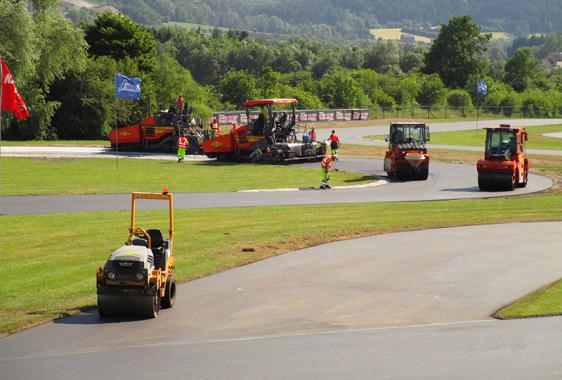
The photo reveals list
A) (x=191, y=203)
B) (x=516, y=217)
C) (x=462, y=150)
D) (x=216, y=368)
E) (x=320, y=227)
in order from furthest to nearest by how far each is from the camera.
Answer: (x=462, y=150) → (x=191, y=203) → (x=516, y=217) → (x=320, y=227) → (x=216, y=368)

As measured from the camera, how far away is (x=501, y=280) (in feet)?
66.9

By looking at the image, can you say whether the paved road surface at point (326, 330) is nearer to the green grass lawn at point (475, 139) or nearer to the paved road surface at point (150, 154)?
the paved road surface at point (150, 154)

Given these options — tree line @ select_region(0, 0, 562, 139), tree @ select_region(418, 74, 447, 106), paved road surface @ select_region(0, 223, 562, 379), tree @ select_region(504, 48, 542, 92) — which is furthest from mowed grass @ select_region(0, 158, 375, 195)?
tree @ select_region(504, 48, 542, 92)

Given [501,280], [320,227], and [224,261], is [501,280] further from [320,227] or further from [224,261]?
[320,227]

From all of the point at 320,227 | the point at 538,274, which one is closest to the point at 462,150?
the point at 320,227

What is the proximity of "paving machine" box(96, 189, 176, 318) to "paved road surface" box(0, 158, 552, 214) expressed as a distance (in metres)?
14.5

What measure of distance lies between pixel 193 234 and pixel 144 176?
1781 cm

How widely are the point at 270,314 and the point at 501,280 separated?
19.2 ft

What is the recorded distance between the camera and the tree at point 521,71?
516 ft

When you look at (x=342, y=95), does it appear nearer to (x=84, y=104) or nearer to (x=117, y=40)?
(x=117, y=40)

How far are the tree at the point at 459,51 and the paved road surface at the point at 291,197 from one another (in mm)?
103134

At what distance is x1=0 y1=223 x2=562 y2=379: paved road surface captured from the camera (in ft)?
45.6

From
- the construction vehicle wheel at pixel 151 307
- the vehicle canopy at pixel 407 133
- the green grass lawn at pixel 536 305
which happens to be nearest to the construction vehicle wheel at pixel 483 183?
the vehicle canopy at pixel 407 133

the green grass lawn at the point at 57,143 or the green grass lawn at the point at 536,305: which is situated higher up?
the green grass lawn at the point at 57,143
